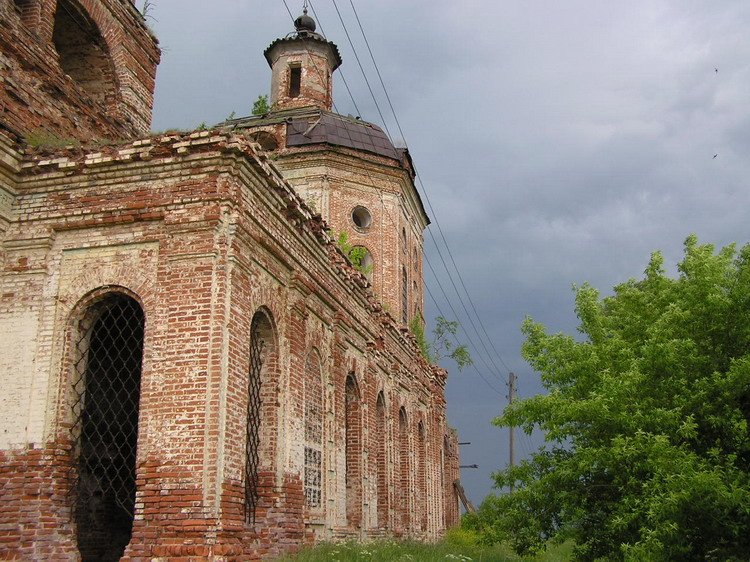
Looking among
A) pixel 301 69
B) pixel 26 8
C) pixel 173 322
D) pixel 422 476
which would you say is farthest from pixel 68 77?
pixel 301 69

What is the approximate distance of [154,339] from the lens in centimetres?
852

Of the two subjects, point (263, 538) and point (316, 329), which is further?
point (316, 329)

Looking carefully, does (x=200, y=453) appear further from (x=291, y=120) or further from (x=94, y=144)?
(x=291, y=120)

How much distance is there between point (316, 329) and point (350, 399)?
305 cm

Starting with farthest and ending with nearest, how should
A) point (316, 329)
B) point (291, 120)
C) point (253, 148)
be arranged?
point (291, 120), point (316, 329), point (253, 148)

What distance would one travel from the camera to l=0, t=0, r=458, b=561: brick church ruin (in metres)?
8.15

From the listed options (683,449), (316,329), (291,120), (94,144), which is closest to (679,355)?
(683,449)

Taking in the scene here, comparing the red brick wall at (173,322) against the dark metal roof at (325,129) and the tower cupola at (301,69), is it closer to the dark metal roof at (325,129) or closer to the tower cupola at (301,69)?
the dark metal roof at (325,129)

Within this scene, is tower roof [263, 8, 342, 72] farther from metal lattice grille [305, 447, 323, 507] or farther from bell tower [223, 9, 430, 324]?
metal lattice grille [305, 447, 323, 507]

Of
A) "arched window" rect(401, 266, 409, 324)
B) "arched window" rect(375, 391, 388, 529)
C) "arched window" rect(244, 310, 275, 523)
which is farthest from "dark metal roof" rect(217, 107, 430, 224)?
"arched window" rect(244, 310, 275, 523)

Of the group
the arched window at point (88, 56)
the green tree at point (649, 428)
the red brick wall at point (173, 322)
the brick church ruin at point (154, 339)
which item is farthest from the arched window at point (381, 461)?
the arched window at point (88, 56)

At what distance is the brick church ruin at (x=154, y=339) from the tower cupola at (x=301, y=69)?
16566mm

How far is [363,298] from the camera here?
15.1 m

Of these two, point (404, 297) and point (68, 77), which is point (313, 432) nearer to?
point (68, 77)
